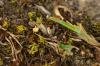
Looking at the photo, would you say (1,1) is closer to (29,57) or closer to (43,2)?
(43,2)

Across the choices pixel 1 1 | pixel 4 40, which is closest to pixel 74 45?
pixel 4 40

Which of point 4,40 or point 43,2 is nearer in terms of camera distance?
point 4,40

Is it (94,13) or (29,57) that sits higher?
(94,13)

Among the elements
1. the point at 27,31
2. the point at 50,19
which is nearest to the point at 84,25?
the point at 50,19

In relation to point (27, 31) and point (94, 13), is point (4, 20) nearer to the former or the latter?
point (27, 31)

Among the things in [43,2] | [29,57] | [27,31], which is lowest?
[29,57]

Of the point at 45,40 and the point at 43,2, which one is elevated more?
the point at 43,2

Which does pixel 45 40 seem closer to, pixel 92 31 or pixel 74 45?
pixel 74 45

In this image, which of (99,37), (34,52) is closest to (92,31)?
(99,37)
